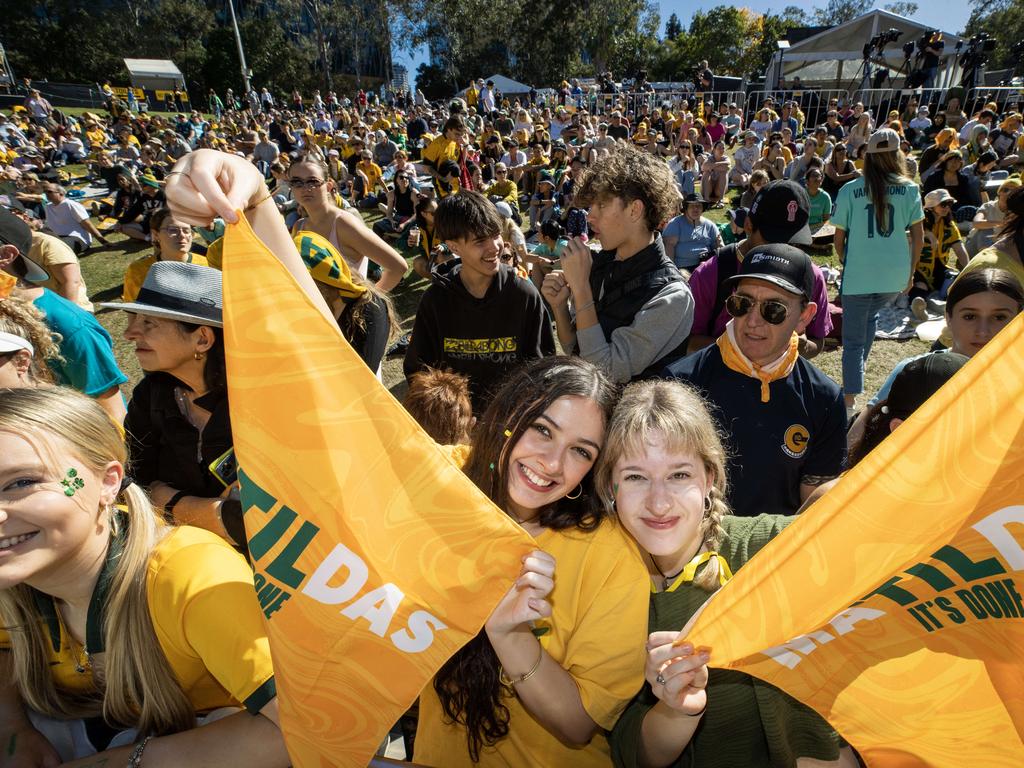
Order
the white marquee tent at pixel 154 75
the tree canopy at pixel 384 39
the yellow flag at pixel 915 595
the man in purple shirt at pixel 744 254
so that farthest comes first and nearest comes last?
the tree canopy at pixel 384 39 → the white marquee tent at pixel 154 75 → the man in purple shirt at pixel 744 254 → the yellow flag at pixel 915 595

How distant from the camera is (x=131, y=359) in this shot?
22.6 feet

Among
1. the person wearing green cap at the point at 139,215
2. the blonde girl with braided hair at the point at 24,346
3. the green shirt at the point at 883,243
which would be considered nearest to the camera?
the blonde girl with braided hair at the point at 24,346

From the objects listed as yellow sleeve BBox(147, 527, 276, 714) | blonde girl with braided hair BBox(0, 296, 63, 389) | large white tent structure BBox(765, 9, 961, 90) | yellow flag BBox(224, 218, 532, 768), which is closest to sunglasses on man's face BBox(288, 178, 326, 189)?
blonde girl with braided hair BBox(0, 296, 63, 389)

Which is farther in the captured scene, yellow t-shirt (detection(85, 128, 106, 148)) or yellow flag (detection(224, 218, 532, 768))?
yellow t-shirt (detection(85, 128, 106, 148))

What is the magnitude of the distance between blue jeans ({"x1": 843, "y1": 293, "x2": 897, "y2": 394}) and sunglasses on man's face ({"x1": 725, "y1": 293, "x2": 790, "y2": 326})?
8.66ft

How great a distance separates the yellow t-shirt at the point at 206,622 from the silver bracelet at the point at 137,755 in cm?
14

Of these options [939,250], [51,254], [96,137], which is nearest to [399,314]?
Result: [51,254]

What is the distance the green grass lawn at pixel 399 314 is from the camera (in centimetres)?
603

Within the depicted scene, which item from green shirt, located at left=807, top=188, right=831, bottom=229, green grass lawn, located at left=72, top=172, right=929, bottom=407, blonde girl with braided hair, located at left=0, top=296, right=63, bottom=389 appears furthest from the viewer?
green shirt, located at left=807, top=188, right=831, bottom=229

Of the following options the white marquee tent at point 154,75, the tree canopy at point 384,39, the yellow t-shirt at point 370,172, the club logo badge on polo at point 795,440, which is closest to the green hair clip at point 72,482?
the club logo badge on polo at point 795,440

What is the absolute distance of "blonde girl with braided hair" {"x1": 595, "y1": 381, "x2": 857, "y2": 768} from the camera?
1.43 meters

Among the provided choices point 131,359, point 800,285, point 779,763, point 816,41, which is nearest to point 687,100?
point 816,41

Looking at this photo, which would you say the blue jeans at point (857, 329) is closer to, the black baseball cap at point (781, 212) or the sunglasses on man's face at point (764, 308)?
the black baseball cap at point (781, 212)

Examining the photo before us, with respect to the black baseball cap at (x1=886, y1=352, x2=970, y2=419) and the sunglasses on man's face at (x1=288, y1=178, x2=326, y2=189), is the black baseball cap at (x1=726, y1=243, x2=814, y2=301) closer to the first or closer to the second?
the black baseball cap at (x1=886, y1=352, x2=970, y2=419)
